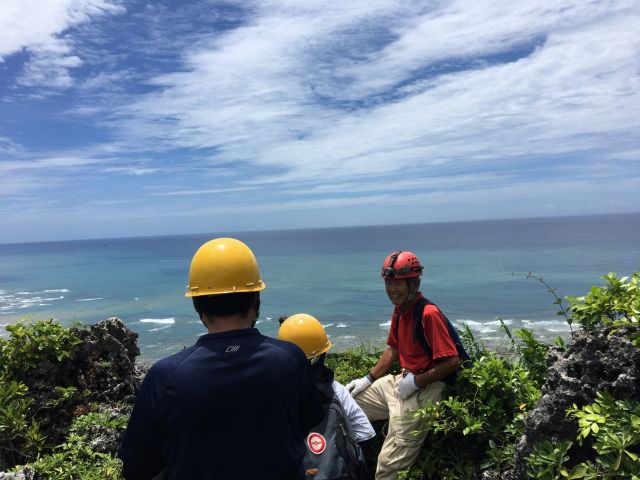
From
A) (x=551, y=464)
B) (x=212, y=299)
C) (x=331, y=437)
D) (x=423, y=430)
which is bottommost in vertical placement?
(x=423, y=430)

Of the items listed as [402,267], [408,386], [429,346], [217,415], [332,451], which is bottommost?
[408,386]

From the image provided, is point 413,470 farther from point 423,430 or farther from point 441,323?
point 441,323

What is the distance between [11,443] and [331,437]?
373cm

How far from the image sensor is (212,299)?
263 centimetres

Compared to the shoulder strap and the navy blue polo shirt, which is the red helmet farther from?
the navy blue polo shirt

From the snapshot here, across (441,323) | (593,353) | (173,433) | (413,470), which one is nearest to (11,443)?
(173,433)

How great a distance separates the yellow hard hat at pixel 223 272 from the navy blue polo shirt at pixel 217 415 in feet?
1.06

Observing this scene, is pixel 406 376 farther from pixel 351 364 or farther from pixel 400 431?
pixel 351 364

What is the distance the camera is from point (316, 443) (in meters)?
3.24

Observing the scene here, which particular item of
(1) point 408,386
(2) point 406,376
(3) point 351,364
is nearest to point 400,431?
(1) point 408,386

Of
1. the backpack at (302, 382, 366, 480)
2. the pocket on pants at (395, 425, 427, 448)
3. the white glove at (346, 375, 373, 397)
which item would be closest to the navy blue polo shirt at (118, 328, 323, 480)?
the backpack at (302, 382, 366, 480)

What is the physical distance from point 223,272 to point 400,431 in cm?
309

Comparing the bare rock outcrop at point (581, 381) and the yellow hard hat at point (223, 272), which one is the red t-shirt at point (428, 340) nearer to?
the bare rock outcrop at point (581, 381)

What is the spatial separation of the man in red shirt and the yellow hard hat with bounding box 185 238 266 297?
8.15 ft
